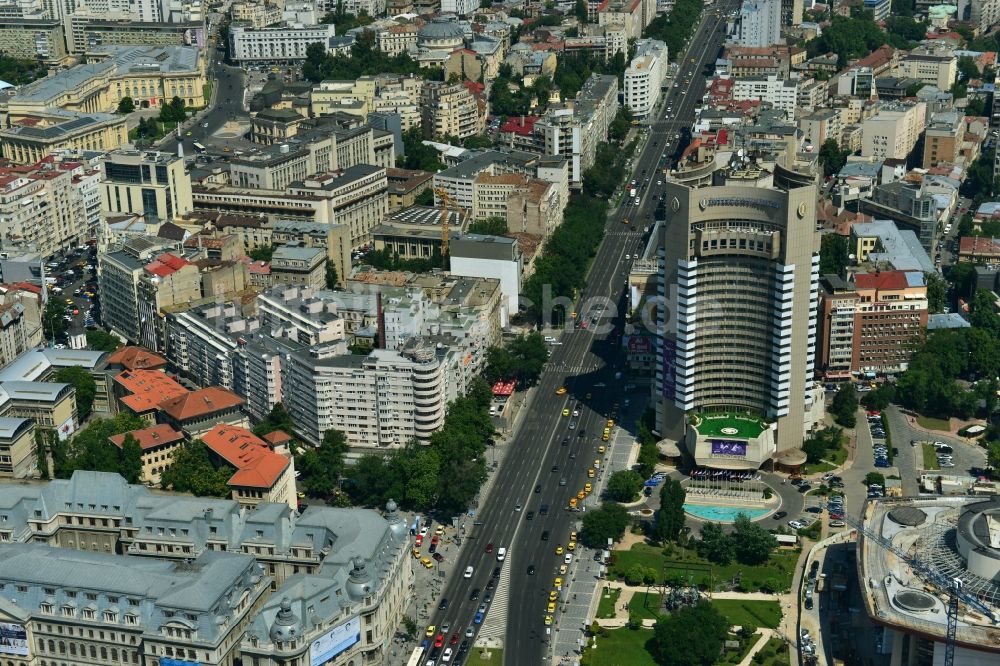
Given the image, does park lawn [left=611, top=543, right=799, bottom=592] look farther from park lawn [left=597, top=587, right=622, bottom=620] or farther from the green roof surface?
the green roof surface

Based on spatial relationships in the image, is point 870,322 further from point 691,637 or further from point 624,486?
point 691,637

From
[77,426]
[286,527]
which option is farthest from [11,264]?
[286,527]

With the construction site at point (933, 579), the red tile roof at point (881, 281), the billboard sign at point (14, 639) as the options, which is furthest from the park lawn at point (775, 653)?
the red tile roof at point (881, 281)

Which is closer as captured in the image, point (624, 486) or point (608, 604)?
point (608, 604)

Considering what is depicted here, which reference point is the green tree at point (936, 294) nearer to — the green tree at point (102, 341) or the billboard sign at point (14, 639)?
the green tree at point (102, 341)

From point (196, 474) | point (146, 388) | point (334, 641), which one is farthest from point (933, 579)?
point (146, 388)

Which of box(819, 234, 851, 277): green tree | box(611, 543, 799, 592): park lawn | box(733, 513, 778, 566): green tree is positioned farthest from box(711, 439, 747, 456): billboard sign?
box(819, 234, 851, 277): green tree
